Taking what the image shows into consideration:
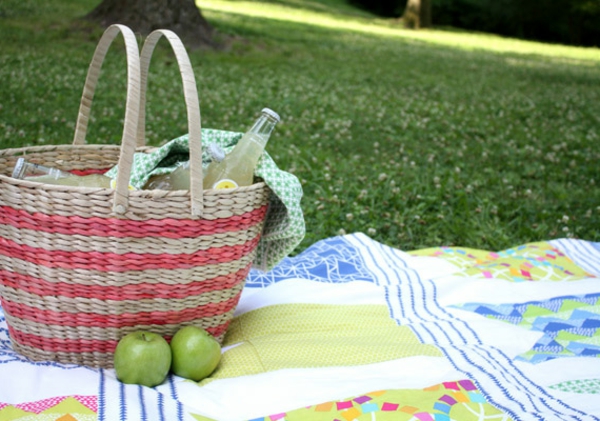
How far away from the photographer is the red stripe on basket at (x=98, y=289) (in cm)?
202

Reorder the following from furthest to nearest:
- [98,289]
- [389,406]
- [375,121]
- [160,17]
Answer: [160,17], [375,121], [98,289], [389,406]

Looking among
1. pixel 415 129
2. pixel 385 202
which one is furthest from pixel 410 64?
pixel 385 202

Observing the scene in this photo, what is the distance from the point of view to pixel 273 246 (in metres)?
2.47

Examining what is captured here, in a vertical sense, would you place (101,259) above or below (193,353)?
above

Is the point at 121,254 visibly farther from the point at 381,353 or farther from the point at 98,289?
the point at 381,353

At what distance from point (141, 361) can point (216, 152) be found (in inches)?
27.2

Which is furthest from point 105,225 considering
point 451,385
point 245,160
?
point 451,385

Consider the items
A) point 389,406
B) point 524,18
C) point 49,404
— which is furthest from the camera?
point 524,18

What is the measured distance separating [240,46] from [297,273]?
24.8 feet

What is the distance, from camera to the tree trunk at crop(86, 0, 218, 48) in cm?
855

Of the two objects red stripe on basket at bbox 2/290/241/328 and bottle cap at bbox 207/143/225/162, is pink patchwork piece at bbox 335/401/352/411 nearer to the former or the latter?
red stripe on basket at bbox 2/290/241/328

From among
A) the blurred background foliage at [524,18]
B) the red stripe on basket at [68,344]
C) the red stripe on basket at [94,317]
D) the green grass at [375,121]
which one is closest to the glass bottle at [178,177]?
the red stripe on basket at [94,317]

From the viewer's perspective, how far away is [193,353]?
204 cm

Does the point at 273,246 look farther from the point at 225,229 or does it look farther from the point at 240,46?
the point at 240,46
